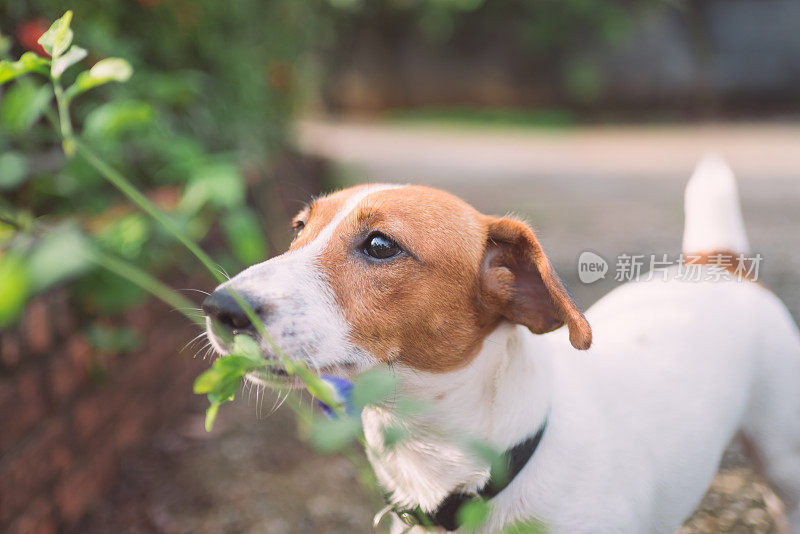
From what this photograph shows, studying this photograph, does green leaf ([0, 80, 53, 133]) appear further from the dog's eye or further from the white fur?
the white fur

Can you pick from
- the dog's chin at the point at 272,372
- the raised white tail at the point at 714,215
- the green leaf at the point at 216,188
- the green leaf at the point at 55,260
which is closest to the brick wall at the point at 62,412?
the dog's chin at the point at 272,372

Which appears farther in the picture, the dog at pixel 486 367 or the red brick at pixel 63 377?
the red brick at pixel 63 377

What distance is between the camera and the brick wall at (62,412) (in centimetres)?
218

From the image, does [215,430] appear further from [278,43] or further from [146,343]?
[278,43]

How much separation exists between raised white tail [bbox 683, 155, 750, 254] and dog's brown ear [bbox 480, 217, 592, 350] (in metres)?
0.94

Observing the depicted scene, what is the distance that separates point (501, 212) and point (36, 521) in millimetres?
5726

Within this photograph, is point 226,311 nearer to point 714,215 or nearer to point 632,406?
point 632,406

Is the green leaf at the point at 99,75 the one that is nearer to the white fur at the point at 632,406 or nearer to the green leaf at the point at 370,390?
the green leaf at the point at 370,390

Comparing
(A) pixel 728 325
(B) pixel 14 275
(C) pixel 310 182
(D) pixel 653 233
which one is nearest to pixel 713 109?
(D) pixel 653 233

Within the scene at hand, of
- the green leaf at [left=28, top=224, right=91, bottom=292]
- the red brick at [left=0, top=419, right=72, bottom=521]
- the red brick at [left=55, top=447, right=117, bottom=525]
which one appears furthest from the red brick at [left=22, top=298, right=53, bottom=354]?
the green leaf at [left=28, top=224, right=91, bottom=292]

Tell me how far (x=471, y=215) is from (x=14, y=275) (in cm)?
142

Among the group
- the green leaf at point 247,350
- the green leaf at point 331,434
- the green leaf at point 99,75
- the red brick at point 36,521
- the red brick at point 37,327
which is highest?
the green leaf at point 99,75

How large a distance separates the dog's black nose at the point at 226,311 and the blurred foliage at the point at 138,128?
0.57 ft

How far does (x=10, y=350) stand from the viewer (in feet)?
7.24
